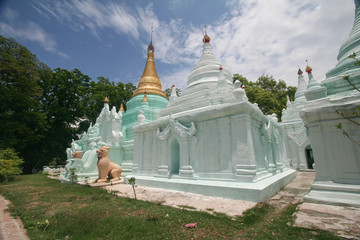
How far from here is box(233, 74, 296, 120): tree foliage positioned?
91.8 ft

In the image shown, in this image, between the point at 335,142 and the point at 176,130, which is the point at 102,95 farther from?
the point at 335,142

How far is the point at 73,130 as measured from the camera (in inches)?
1284

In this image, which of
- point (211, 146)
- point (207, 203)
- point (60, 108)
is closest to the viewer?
point (207, 203)

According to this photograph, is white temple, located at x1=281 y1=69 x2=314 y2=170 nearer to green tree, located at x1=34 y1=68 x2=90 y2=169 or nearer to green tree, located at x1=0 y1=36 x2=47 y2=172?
green tree, located at x1=0 y1=36 x2=47 y2=172

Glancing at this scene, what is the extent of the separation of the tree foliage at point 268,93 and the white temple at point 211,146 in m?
17.2

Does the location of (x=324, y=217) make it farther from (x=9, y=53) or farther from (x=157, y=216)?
(x=9, y=53)

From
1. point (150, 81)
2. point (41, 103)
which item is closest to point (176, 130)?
point (150, 81)

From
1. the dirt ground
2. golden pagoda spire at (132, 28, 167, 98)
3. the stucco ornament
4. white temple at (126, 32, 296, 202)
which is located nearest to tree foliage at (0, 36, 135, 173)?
golden pagoda spire at (132, 28, 167, 98)

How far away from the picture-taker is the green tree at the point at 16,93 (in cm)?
1969

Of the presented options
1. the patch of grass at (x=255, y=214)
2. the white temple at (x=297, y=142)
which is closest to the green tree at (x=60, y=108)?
the patch of grass at (x=255, y=214)

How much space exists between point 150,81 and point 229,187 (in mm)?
21605

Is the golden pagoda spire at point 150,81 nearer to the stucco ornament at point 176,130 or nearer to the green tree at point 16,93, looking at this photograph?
the green tree at point 16,93

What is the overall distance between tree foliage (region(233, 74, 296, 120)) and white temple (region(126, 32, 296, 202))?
17216mm

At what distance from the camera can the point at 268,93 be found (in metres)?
28.6
